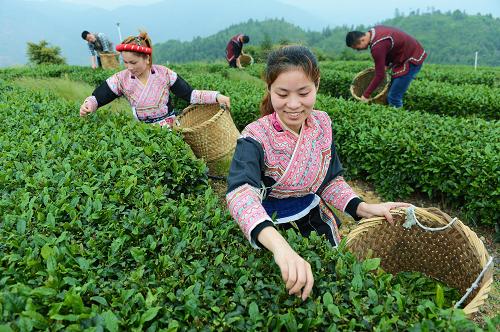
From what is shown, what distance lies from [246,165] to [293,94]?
396mm

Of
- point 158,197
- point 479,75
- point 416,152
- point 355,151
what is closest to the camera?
point 158,197

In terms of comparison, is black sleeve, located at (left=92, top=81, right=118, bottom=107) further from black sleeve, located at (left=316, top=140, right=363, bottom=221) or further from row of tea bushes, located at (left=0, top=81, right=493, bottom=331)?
black sleeve, located at (left=316, top=140, right=363, bottom=221)

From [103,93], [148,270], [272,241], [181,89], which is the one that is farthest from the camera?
[181,89]

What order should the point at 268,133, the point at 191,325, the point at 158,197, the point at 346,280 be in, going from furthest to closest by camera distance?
the point at 158,197 < the point at 268,133 < the point at 346,280 < the point at 191,325

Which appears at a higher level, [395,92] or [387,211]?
[387,211]

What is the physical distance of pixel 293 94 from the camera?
183 centimetres

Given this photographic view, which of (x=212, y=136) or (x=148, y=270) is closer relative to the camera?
(x=148, y=270)

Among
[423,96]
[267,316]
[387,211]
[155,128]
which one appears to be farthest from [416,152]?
[423,96]

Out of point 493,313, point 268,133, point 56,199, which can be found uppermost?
point 268,133

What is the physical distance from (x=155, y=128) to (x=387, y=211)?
214cm

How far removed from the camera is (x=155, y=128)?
3461 mm

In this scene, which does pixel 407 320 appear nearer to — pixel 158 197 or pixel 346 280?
pixel 346 280

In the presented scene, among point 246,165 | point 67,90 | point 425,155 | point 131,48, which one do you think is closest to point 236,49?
point 67,90

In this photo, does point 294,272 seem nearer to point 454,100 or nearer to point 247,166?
point 247,166
